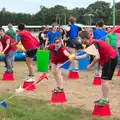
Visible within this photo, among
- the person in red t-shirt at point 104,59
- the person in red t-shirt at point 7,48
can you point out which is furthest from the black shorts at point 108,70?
the person in red t-shirt at point 7,48

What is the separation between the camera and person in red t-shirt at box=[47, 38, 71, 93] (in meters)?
8.14

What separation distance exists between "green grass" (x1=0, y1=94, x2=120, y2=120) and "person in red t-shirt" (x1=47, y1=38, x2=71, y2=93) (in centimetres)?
64

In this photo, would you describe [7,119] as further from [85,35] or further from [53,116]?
[85,35]

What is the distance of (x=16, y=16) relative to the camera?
84625 mm

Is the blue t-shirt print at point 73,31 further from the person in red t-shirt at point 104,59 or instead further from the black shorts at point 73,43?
the person in red t-shirt at point 104,59

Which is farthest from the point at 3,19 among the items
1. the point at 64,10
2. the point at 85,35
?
the point at 85,35

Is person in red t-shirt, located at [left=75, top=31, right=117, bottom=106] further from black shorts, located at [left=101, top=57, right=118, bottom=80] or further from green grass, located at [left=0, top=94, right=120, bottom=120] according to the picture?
green grass, located at [left=0, top=94, right=120, bottom=120]

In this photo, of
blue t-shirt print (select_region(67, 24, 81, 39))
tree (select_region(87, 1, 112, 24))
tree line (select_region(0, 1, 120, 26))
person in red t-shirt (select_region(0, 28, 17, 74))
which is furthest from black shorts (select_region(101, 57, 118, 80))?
tree (select_region(87, 1, 112, 24))

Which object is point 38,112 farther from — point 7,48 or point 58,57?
point 7,48

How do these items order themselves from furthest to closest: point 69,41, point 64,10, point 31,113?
1. point 64,10
2. point 69,41
3. point 31,113

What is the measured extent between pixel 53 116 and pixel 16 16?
A: 261 ft

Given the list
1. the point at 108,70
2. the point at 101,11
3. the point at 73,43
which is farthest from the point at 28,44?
the point at 101,11

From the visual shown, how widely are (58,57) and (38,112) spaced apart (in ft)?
6.33

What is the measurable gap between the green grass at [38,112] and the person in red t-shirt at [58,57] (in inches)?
25.3
